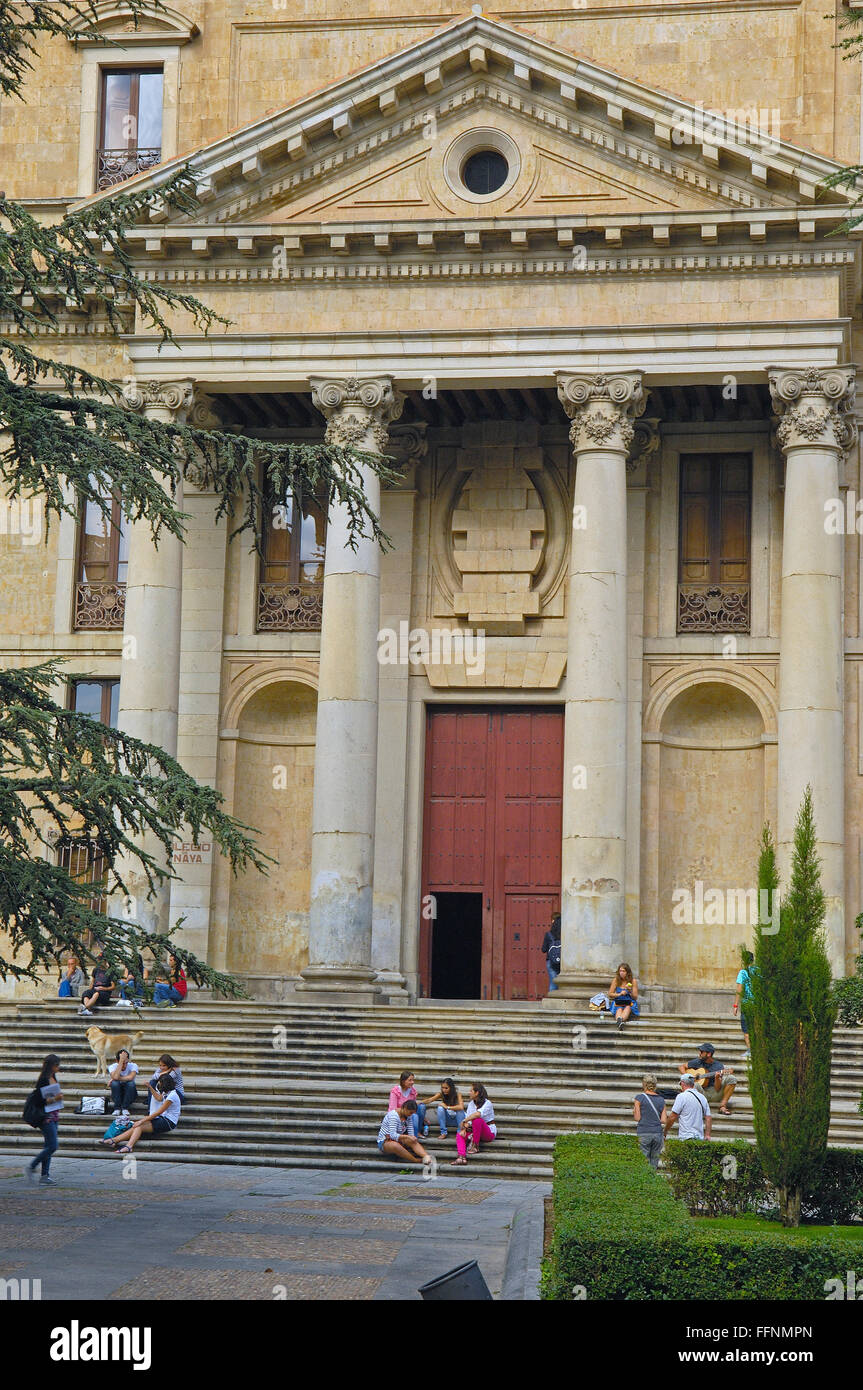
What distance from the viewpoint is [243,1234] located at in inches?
677

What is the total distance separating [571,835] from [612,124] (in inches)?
502

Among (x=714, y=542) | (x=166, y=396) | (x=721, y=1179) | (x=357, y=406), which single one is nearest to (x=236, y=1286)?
(x=721, y=1179)

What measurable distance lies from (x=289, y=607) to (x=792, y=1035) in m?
19.6

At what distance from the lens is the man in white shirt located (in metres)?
22.4

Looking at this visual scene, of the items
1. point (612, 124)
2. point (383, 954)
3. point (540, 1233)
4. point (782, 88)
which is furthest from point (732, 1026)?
point (782, 88)

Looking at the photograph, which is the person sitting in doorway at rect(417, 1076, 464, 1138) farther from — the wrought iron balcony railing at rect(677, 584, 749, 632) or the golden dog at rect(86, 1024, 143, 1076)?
the wrought iron balcony railing at rect(677, 584, 749, 632)

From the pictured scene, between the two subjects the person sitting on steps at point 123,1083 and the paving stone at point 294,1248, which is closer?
the paving stone at point 294,1248

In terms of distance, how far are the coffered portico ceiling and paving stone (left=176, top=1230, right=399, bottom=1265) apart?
19.2 metres

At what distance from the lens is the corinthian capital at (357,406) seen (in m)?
32.2

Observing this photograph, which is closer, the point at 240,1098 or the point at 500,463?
the point at 240,1098

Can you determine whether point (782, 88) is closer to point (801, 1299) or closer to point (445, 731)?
point (445, 731)

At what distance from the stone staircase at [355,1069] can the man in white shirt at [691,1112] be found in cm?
191

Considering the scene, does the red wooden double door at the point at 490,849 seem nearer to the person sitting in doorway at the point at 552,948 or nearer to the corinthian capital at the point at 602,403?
the person sitting in doorway at the point at 552,948

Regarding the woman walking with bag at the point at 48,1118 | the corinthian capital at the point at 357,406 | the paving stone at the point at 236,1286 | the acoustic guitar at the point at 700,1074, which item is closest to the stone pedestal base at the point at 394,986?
the acoustic guitar at the point at 700,1074
